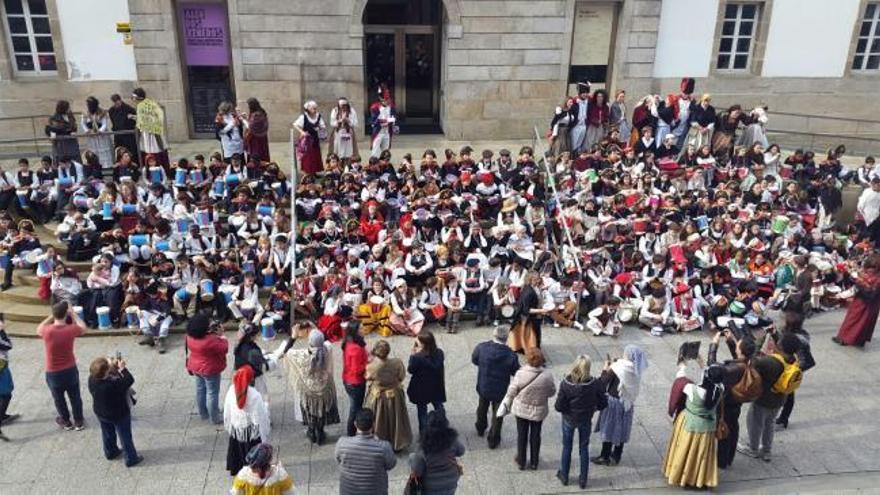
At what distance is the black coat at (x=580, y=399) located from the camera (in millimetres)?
7355

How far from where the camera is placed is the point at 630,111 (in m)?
18.0

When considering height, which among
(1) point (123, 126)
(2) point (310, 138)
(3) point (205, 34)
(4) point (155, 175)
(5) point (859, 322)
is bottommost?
(5) point (859, 322)

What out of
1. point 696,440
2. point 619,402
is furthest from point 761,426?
point 619,402

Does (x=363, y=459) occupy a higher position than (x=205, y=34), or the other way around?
(x=205, y=34)

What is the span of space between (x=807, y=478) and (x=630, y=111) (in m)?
11.4

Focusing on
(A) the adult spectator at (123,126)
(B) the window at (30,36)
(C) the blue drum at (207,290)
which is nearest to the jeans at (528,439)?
(C) the blue drum at (207,290)

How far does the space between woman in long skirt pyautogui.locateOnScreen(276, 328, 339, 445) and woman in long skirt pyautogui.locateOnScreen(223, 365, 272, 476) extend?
2.31ft

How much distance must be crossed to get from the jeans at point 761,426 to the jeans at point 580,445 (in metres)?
2.03

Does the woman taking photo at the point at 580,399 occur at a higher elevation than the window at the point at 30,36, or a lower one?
lower

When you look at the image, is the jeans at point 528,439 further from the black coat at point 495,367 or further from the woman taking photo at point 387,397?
the woman taking photo at point 387,397

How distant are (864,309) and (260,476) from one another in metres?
9.29

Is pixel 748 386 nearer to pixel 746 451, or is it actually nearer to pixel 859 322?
pixel 746 451

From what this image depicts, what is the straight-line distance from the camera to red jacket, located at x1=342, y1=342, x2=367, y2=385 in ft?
26.6

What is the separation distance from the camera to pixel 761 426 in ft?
27.6
